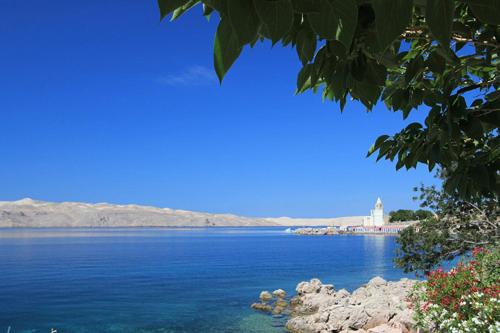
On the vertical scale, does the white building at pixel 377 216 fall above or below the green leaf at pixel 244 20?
above

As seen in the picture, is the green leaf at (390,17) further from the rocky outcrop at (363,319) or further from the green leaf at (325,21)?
the rocky outcrop at (363,319)

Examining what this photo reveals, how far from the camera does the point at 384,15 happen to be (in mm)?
674

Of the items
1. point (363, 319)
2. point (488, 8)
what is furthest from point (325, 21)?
point (363, 319)

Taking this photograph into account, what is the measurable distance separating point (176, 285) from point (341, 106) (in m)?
42.4

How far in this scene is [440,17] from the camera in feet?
2.23

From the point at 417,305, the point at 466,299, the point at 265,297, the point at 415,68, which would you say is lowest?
the point at 265,297

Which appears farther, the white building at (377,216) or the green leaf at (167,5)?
the white building at (377,216)

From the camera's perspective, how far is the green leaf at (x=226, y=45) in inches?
29.9

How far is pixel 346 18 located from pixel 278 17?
12cm

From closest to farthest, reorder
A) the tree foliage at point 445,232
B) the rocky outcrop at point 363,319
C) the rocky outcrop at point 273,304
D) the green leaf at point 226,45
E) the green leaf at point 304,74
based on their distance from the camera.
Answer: the green leaf at point 226,45
the green leaf at point 304,74
the tree foliage at point 445,232
the rocky outcrop at point 363,319
the rocky outcrop at point 273,304

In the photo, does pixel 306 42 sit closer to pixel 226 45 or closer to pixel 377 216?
pixel 226 45

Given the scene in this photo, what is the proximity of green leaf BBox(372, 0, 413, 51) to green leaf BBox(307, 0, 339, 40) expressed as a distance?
3.6 inches

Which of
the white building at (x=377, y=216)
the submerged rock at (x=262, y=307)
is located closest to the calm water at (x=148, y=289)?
the submerged rock at (x=262, y=307)

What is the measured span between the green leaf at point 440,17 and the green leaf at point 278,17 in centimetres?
21
